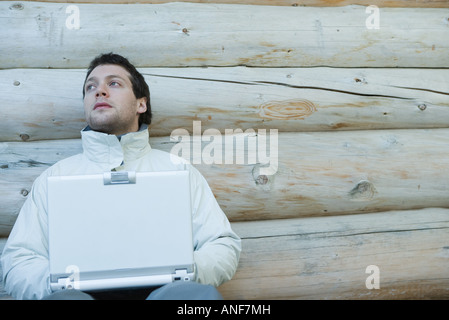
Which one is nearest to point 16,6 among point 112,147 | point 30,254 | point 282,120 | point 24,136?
point 24,136

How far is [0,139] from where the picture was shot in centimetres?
336

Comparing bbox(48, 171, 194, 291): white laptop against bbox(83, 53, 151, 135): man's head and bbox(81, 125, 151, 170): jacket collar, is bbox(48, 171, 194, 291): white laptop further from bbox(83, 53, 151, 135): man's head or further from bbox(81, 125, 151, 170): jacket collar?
bbox(83, 53, 151, 135): man's head

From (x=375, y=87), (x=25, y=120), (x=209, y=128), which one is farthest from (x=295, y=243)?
(x=25, y=120)

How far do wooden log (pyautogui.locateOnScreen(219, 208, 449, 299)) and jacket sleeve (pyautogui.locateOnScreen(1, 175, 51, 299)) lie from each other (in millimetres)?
1106

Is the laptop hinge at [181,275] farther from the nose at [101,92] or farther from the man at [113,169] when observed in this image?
the nose at [101,92]

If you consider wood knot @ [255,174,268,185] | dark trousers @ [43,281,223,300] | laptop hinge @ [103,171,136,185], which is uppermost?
wood knot @ [255,174,268,185]

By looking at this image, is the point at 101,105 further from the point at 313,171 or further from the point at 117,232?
the point at 313,171

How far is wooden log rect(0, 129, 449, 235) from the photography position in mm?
3367

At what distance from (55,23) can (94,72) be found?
56 centimetres

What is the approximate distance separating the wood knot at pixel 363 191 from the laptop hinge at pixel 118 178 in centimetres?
174

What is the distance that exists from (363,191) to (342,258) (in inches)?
18.2

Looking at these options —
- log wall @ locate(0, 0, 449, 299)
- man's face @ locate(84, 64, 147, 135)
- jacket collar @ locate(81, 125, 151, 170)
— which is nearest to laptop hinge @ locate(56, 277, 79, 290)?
jacket collar @ locate(81, 125, 151, 170)
